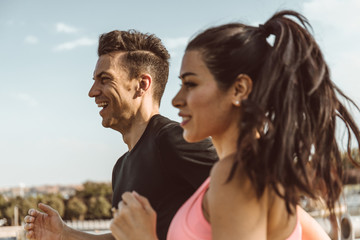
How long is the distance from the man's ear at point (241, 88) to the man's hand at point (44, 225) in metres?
1.35

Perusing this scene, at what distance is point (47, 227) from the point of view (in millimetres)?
2482

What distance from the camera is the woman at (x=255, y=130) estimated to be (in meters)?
1.31

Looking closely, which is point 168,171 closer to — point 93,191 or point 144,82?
point 144,82

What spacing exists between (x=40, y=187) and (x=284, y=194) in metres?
100

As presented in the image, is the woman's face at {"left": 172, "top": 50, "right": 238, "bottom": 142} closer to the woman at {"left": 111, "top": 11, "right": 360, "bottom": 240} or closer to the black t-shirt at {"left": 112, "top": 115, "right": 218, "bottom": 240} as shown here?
the woman at {"left": 111, "top": 11, "right": 360, "bottom": 240}

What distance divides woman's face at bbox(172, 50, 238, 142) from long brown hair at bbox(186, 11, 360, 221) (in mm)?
26

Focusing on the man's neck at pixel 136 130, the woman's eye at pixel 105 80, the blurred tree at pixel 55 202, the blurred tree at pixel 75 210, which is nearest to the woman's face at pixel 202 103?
the man's neck at pixel 136 130

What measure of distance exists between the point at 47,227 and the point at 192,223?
4.21 feet

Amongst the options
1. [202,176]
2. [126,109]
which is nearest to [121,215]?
[202,176]

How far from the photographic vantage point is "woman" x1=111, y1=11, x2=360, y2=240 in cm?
131

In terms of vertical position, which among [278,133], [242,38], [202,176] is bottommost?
[202,176]

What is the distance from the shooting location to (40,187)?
3834 inches

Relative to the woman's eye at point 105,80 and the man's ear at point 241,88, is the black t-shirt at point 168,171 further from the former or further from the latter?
the man's ear at point 241,88

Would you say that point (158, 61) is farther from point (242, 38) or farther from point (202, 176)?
point (242, 38)
